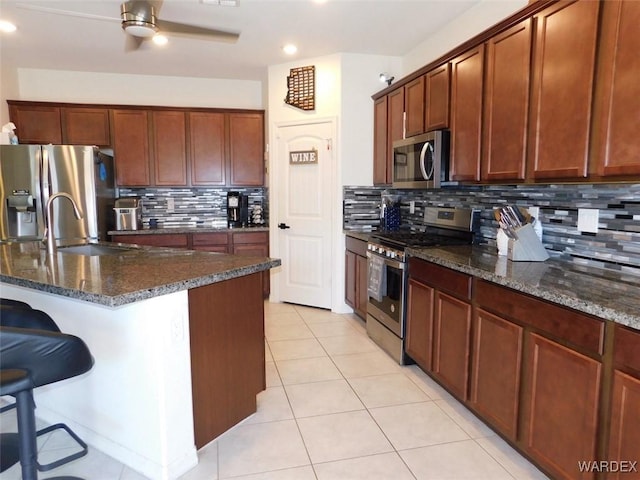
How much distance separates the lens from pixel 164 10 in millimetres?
3141

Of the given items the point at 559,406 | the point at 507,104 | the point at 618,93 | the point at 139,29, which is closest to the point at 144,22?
the point at 139,29

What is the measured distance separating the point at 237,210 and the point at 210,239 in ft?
2.07

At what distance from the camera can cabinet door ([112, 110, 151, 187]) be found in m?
4.77

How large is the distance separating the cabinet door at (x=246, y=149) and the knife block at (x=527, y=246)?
347 cm

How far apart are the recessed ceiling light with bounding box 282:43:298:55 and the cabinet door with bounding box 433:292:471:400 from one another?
281 cm

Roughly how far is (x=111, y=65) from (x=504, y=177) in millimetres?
4389

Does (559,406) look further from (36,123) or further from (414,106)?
(36,123)

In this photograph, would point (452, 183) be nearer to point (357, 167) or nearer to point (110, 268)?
point (357, 167)

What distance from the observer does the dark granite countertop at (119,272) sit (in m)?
1.63

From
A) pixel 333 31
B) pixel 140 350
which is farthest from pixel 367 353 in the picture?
pixel 333 31

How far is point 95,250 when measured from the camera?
2834 millimetres

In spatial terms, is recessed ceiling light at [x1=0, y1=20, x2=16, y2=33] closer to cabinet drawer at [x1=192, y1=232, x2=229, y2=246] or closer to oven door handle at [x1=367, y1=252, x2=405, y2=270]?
cabinet drawer at [x1=192, y1=232, x2=229, y2=246]

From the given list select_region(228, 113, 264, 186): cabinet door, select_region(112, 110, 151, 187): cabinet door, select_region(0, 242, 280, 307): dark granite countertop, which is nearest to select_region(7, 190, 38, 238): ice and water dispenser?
select_region(112, 110, 151, 187): cabinet door

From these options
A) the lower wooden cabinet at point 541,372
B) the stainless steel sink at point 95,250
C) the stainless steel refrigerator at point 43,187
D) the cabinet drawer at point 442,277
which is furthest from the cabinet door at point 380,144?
the stainless steel refrigerator at point 43,187
